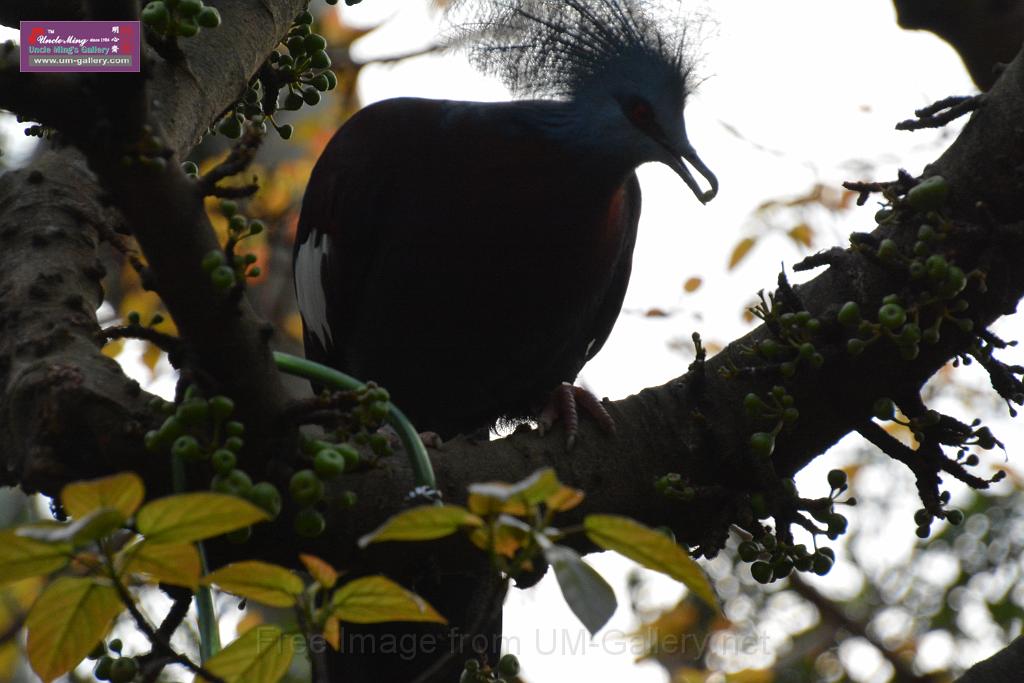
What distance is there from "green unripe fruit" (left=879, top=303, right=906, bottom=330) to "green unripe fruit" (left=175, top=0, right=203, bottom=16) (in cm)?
111

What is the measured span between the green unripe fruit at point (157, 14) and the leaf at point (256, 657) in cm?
88

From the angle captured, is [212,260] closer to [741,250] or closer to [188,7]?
[188,7]

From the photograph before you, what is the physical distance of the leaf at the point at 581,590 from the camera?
3.00 ft

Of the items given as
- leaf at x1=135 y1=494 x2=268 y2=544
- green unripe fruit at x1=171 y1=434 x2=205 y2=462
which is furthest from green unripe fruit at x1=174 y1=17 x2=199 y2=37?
leaf at x1=135 y1=494 x2=268 y2=544

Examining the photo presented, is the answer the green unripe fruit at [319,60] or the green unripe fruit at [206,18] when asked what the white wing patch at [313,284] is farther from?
the green unripe fruit at [206,18]

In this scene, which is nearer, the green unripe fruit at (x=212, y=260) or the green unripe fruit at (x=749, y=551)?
the green unripe fruit at (x=212, y=260)

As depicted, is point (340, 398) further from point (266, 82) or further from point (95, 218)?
point (266, 82)

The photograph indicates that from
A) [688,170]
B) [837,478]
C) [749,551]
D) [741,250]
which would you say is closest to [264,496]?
[749,551]

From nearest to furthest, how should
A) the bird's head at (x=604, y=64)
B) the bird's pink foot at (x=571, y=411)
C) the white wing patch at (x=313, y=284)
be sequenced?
the bird's pink foot at (x=571, y=411) → the bird's head at (x=604, y=64) → the white wing patch at (x=313, y=284)

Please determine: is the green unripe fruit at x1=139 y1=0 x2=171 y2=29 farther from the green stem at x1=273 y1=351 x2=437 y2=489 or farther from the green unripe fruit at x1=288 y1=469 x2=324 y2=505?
the green unripe fruit at x1=288 y1=469 x2=324 y2=505

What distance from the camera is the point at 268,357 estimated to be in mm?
1346

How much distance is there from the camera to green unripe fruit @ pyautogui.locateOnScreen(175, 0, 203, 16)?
1476 millimetres

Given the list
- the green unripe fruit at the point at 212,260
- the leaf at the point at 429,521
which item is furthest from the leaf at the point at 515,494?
the green unripe fruit at the point at 212,260

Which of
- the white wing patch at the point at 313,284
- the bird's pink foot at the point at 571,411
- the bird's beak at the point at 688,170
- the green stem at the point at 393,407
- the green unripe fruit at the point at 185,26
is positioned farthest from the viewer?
the white wing patch at the point at 313,284
